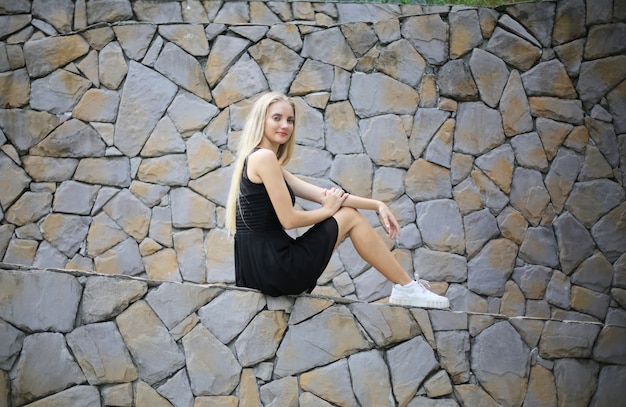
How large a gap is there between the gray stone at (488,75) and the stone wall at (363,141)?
0.01 m

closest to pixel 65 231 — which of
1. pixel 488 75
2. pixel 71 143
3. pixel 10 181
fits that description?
pixel 10 181

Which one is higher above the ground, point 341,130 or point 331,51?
point 331,51

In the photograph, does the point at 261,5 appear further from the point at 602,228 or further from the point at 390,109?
the point at 602,228

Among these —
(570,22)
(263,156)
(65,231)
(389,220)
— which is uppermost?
(570,22)

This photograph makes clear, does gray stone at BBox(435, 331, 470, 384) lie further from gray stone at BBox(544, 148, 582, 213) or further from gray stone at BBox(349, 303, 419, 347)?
gray stone at BBox(544, 148, 582, 213)

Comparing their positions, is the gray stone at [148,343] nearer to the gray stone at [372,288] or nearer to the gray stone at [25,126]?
the gray stone at [372,288]

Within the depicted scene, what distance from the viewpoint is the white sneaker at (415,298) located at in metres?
3.23

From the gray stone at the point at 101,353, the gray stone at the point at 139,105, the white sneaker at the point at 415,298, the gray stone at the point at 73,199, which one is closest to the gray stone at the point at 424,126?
the gray stone at the point at 139,105

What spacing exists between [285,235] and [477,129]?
3170 millimetres

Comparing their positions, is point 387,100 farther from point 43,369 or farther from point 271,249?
point 43,369

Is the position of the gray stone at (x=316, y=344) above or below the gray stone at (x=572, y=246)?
below

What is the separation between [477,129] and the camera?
19.7ft

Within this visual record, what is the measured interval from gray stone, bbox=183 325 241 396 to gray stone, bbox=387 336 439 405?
0.66 meters

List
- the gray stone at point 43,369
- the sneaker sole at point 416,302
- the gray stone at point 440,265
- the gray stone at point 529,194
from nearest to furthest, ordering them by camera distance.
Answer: the gray stone at point 43,369, the sneaker sole at point 416,302, the gray stone at point 440,265, the gray stone at point 529,194
